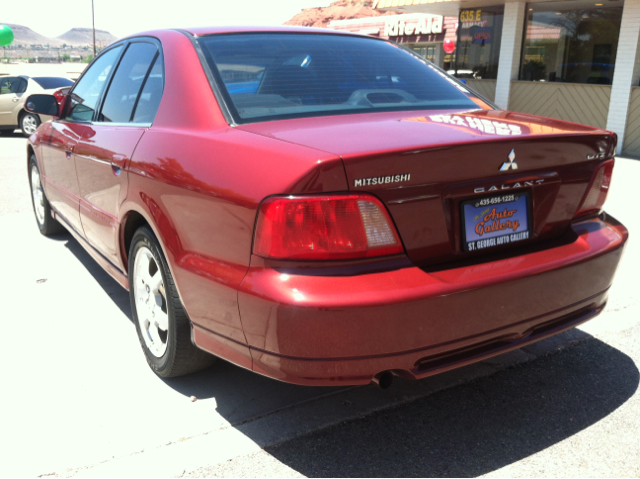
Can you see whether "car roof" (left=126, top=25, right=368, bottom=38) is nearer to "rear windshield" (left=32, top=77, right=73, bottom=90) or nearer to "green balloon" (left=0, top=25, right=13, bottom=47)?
"rear windshield" (left=32, top=77, right=73, bottom=90)

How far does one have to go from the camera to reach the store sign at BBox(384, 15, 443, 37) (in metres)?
27.5

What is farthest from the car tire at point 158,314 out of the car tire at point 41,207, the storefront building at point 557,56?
the storefront building at point 557,56

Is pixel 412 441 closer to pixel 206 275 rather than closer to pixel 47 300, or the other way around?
pixel 206 275

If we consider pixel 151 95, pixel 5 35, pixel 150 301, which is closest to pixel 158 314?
pixel 150 301

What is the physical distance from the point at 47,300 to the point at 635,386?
361cm

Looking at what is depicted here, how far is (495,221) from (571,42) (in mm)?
14022

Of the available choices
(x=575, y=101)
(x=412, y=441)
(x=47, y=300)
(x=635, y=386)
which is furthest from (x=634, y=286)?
(x=575, y=101)

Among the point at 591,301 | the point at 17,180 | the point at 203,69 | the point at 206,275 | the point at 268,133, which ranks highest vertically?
the point at 203,69

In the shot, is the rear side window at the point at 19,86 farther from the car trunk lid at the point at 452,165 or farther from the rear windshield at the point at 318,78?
the car trunk lid at the point at 452,165

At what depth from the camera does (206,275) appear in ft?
7.85

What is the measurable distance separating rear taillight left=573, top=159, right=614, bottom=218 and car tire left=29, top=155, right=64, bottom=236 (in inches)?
175

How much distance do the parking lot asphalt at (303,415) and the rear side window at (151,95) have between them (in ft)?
4.25

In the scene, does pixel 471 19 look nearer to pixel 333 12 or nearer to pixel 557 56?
pixel 557 56

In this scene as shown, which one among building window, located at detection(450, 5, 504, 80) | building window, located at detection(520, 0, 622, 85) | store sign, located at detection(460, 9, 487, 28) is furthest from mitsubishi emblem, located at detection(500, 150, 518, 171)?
store sign, located at detection(460, 9, 487, 28)
